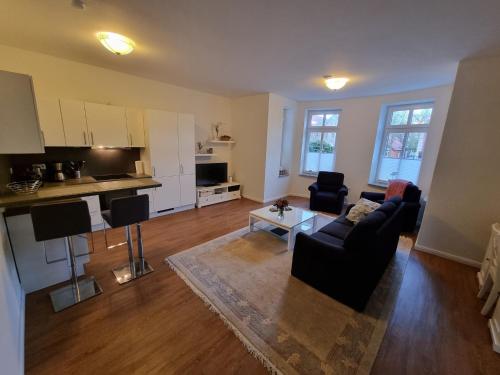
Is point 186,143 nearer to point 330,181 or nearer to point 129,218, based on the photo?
point 129,218

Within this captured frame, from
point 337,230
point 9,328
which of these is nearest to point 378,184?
point 337,230

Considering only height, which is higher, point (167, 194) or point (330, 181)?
point (330, 181)

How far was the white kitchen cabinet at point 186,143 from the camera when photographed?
13.8 ft

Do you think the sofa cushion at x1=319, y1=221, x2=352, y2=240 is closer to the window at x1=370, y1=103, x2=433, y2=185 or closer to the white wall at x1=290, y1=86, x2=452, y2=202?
the white wall at x1=290, y1=86, x2=452, y2=202

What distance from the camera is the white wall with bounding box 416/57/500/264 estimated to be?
2.50 meters

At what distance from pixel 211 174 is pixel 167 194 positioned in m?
1.32

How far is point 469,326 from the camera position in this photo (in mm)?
1843

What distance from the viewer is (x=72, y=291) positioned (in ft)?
6.75

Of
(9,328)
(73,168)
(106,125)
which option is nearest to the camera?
(9,328)

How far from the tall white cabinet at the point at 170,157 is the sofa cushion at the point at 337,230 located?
9.91 ft

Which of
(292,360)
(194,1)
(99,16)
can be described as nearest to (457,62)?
(194,1)

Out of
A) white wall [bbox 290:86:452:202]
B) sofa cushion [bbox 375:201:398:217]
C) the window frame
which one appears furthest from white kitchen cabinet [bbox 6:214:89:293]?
white wall [bbox 290:86:452:202]

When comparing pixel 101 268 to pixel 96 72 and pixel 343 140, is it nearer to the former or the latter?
pixel 96 72

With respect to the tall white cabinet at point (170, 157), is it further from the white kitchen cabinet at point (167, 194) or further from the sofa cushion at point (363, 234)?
the sofa cushion at point (363, 234)
